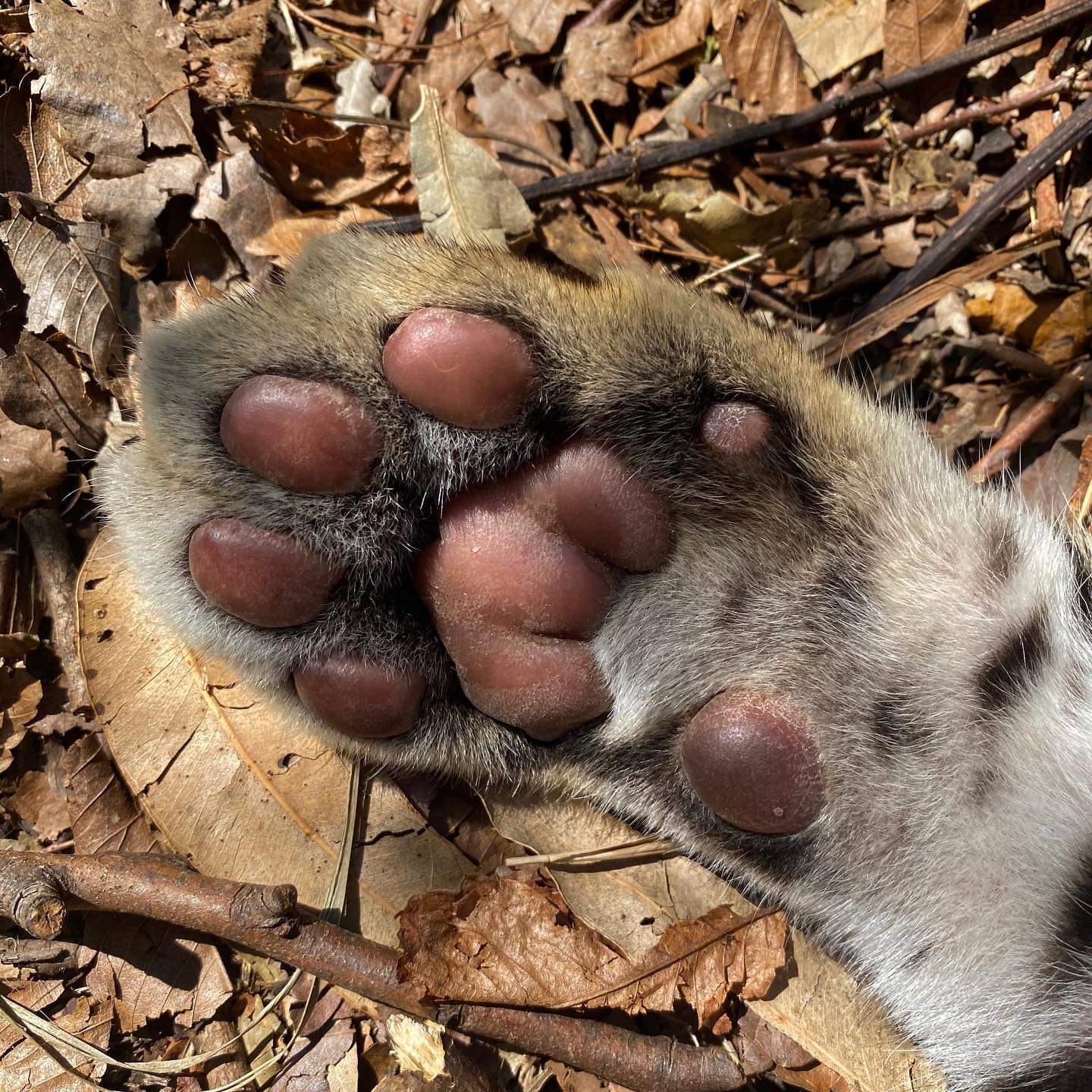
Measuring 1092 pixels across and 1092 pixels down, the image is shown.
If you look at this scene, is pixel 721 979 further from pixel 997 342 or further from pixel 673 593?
pixel 997 342

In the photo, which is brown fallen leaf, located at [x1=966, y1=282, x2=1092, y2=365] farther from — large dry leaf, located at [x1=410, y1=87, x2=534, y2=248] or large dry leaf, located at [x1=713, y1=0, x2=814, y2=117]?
large dry leaf, located at [x1=410, y1=87, x2=534, y2=248]

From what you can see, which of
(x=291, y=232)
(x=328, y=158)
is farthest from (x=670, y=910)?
(x=328, y=158)

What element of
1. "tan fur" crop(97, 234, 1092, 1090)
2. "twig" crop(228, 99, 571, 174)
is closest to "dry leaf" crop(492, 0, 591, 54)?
"twig" crop(228, 99, 571, 174)

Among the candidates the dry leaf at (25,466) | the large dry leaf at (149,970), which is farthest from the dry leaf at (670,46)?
the large dry leaf at (149,970)

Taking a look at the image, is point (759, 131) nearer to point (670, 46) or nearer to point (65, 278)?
point (670, 46)

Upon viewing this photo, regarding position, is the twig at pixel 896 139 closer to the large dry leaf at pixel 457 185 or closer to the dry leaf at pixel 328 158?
the large dry leaf at pixel 457 185

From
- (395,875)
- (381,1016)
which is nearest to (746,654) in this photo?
(395,875)

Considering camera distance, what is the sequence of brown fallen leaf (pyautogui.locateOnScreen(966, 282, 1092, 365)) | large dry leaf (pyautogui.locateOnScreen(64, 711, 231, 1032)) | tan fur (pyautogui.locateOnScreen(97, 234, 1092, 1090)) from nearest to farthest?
1. tan fur (pyautogui.locateOnScreen(97, 234, 1092, 1090))
2. large dry leaf (pyautogui.locateOnScreen(64, 711, 231, 1032))
3. brown fallen leaf (pyautogui.locateOnScreen(966, 282, 1092, 365))
